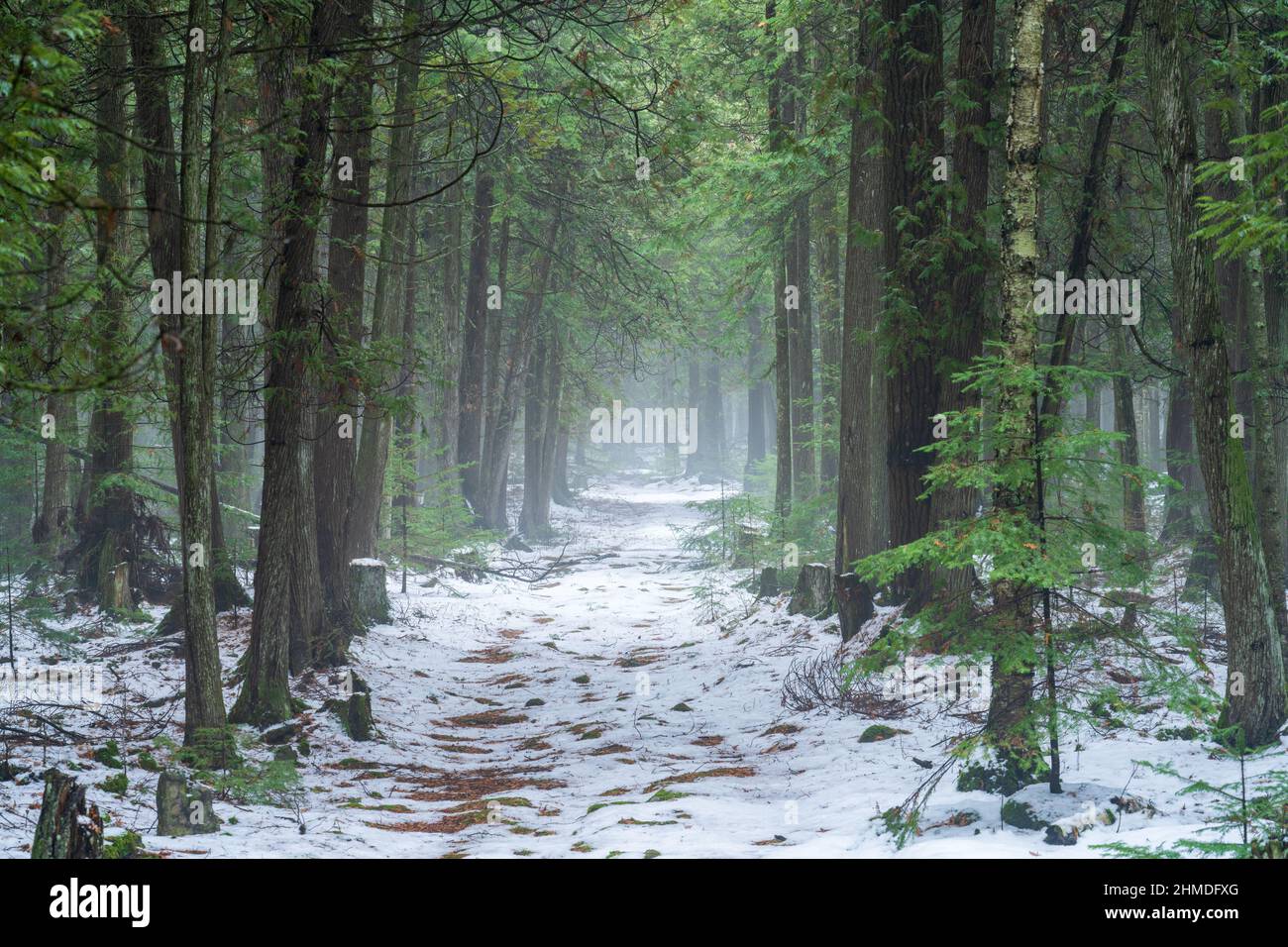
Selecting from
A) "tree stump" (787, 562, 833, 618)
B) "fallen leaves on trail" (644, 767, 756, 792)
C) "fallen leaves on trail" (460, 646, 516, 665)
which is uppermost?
"tree stump" (787, 562, 833, 618)

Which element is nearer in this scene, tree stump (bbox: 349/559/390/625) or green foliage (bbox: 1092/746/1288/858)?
green foliage (bbox: 1092/746/1288/858)

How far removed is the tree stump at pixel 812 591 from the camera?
14953mm

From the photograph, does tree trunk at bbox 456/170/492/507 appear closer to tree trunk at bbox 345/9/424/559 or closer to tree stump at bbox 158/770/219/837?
tree trunk at bbox 345/9/424/559

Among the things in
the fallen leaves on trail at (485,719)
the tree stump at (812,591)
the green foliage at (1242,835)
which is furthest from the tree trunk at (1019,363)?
the tree stump at (812,591)

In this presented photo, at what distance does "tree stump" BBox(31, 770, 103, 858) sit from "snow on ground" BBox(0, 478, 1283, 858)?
0.97 metres

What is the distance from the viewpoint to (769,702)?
458 inches

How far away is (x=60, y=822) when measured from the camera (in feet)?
16.6

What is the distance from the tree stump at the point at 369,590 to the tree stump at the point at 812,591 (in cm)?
596

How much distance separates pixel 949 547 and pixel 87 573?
1160cm

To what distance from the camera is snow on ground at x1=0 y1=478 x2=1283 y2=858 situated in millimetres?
6754

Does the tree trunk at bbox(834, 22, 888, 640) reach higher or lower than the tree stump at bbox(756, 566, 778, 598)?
higher

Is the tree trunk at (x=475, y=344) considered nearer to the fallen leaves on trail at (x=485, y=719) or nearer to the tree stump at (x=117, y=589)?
the tree stump at (x=117, y=589)

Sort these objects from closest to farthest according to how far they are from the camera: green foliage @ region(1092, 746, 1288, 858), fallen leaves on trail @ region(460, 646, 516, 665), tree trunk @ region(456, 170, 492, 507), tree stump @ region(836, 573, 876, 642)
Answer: green foliage @ region(1092, 746, 1288, 858), tree stump @ region(836, 573, 876, 642), fallen leaves on trail @ region(460, 646, 516, 665), tree trunk @ region(456, 170, 492, 507)

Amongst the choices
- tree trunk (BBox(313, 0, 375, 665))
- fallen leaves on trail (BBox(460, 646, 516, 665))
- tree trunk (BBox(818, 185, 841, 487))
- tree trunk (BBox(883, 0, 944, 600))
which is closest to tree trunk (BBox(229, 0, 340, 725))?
tree trunk (BBox(313, 0, 375, 665))
